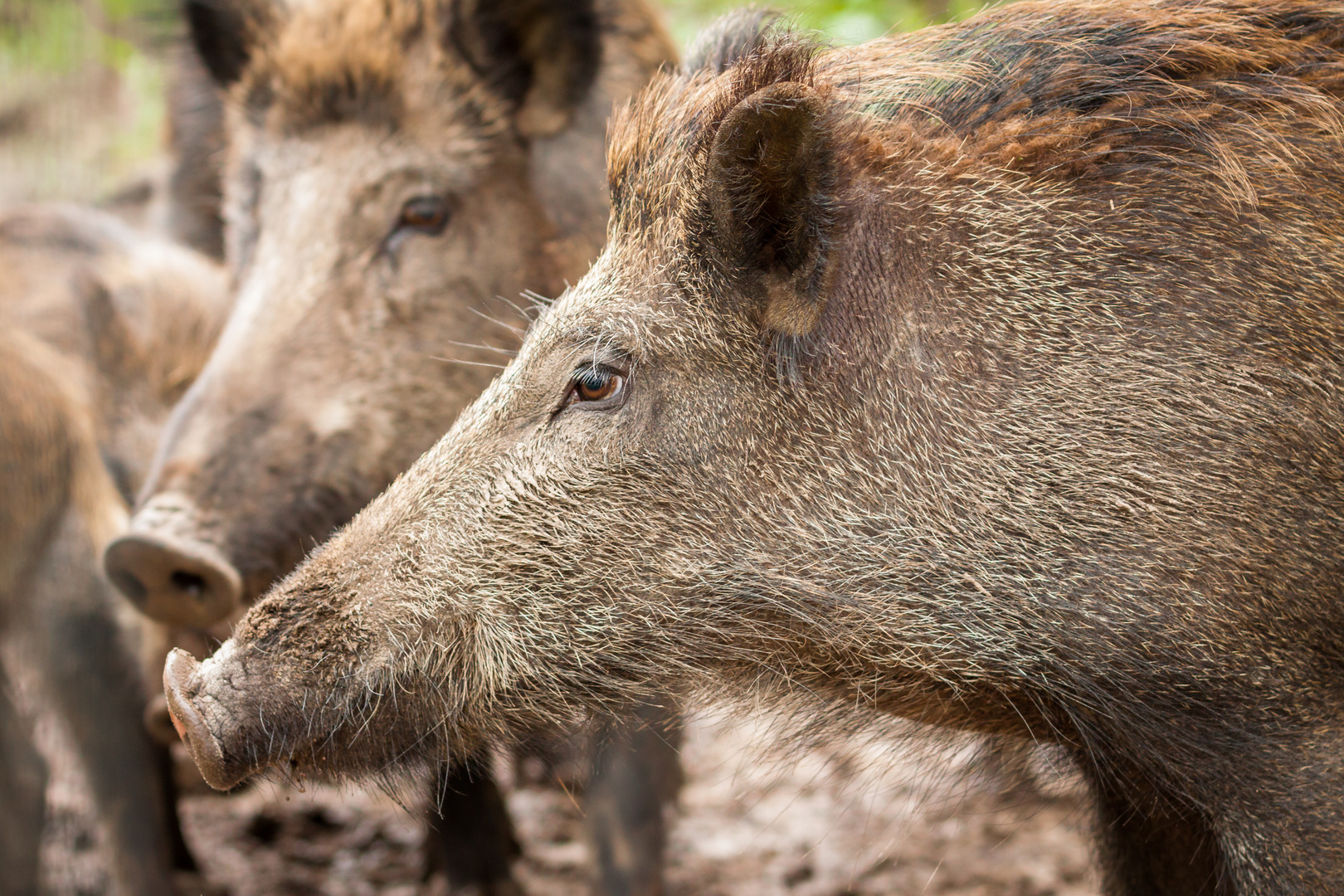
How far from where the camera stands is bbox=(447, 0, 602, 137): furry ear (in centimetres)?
406

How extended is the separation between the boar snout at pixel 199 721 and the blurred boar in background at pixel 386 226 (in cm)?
101

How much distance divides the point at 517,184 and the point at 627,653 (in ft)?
6.74

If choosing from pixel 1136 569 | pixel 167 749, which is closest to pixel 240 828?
pixel 167 749

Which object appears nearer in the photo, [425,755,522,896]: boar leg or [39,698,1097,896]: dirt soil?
[425,755,522,896]: boar leg

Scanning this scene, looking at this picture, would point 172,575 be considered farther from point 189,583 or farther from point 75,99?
point 75,99

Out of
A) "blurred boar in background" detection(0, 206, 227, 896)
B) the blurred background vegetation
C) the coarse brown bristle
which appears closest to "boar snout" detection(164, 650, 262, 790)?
the coarse brown bristle

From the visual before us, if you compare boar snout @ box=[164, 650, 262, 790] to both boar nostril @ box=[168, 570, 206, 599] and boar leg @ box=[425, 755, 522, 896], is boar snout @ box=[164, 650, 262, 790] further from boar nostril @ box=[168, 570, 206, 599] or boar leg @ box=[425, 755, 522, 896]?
boar leg @ box=[425, 755, 522, 896]

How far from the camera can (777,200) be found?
247cm

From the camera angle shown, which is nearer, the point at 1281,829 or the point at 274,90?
the point at 1281,829

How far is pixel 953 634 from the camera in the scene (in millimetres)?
2443

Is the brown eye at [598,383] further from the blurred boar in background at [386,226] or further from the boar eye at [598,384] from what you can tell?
the blurred boar in background at [386,226]

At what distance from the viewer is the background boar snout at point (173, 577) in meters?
3.32

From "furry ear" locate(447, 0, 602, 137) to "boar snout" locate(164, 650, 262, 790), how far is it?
2.29 m

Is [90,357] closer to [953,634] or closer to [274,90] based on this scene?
[274,90]
